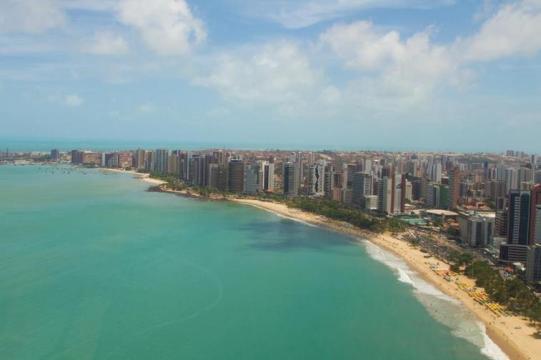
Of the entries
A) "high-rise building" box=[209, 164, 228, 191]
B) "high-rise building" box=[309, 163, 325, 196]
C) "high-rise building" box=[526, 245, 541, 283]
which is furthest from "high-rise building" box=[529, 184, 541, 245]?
"high-rise building" box=[209, 164, 228, 191]

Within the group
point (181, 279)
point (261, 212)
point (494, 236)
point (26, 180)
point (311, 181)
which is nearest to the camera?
point (181, 279)

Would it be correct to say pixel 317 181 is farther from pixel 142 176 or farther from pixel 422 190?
pixel 142 176

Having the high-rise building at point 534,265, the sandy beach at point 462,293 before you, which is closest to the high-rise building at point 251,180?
the sandy beach at point 462,293

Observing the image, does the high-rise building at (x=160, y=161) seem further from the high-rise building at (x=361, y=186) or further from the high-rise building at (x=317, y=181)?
the high-rise building at (x=361, y=186)

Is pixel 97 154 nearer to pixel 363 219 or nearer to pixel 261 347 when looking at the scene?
pixel 363 219

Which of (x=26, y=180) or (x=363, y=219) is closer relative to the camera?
(x=363, y=219)

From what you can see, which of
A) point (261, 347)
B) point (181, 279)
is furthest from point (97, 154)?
point (261, 347)

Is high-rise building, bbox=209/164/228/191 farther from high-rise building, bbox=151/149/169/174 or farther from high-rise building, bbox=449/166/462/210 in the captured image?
high-rise building, bbox=449/166/462/210
